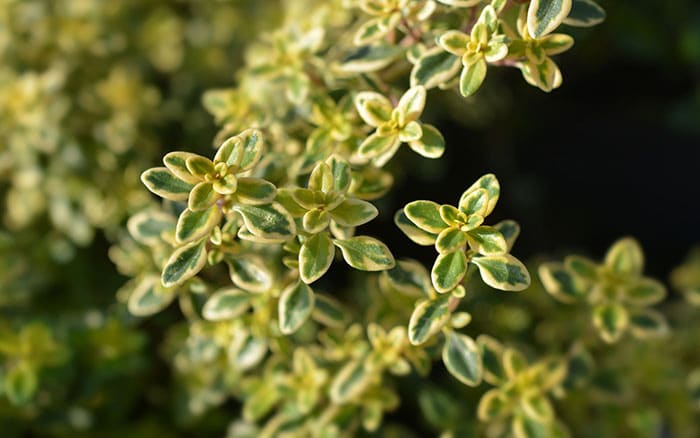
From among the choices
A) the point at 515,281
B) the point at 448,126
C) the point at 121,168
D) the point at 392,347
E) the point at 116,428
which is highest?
the point at 515,281

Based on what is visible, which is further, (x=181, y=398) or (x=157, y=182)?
(x=181, y=398)

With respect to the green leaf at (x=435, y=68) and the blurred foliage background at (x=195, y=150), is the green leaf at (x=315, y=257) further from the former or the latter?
the blurred foliage background at (x=195, y=150)

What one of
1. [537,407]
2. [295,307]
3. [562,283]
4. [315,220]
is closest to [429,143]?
[315,220]

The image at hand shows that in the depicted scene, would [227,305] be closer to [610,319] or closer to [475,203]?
[475,203]

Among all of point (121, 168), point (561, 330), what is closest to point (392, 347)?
point (561, 330)

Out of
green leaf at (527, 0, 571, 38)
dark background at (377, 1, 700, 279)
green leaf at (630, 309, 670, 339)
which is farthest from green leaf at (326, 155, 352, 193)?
dark background at (377, 1, 700, 279)

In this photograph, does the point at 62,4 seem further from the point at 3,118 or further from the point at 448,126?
the point at 448,126

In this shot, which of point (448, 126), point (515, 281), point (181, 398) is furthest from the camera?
point (448, 126)
